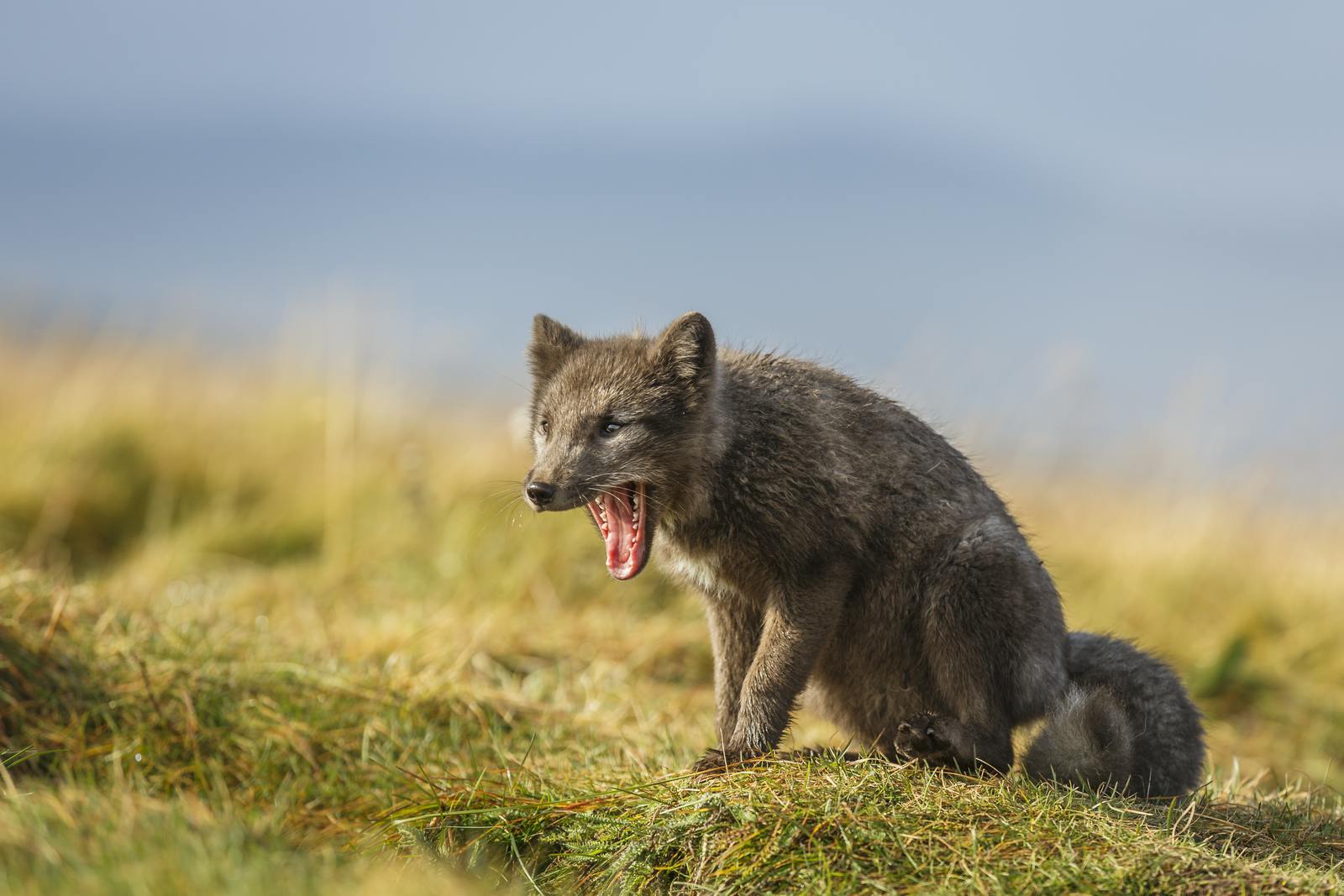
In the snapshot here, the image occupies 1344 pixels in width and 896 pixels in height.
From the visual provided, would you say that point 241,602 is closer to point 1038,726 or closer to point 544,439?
point 544,439

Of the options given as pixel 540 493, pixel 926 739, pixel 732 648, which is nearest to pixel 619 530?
pixel 540 493

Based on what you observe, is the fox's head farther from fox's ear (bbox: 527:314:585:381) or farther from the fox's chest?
fox's ear (bbox: 527:314:585:381)

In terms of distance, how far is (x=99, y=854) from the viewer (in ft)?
8.64

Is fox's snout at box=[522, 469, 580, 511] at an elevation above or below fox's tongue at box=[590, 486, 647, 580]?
above

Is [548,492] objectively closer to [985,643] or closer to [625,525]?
[625,525]

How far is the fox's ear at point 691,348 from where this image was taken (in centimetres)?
412

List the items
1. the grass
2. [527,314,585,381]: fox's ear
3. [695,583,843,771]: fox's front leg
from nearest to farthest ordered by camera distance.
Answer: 1. the grass
2. [695,583,843,771]: fox's front leg
3. [527,314,585,381]: fox's ear

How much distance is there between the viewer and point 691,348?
412cm

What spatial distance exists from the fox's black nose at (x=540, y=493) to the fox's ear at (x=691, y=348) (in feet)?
1.98

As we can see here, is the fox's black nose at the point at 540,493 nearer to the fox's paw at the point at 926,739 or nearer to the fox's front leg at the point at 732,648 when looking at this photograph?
the fox's front leg at the point at 732,648

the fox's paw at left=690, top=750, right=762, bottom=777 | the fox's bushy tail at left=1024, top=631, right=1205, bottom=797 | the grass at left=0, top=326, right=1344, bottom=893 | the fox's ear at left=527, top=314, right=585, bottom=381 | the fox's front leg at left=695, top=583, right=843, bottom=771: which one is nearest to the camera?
the grass at left=0, top=326, right=1344, bottom=893

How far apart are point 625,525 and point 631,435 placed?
313 millimetres

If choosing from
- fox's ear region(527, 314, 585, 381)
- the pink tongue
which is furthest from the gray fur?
fox's ear region(527, 314, 585, 381)

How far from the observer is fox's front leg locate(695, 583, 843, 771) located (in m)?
3.95
